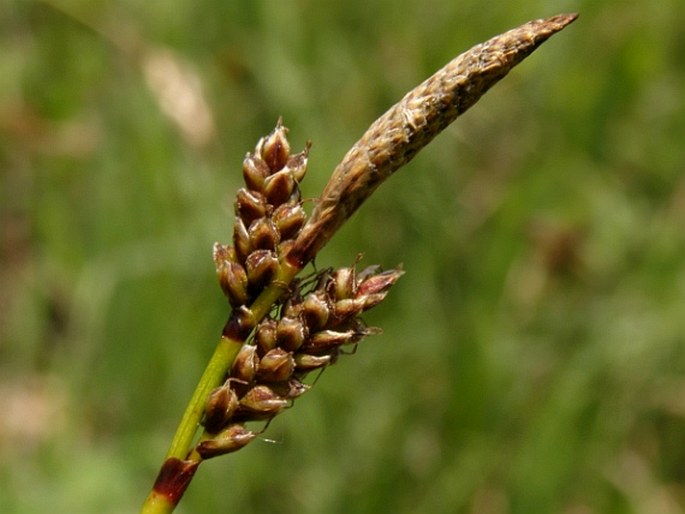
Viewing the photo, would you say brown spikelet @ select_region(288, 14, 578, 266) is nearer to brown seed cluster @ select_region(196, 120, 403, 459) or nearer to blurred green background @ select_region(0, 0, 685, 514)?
brown seed cluster @ select_region(196, 120, 403, 459)

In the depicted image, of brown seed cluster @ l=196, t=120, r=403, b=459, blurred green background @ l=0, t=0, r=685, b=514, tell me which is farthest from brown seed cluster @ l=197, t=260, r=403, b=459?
blurred green background @ l=0, t=0, r=685, b=514

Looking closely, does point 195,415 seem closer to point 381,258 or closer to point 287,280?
point 287,280

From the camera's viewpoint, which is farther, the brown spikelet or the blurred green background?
the blurred green background

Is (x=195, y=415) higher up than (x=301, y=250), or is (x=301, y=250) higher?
(x=301, y=250)

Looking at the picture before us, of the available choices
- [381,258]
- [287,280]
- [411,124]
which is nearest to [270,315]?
[287,280]

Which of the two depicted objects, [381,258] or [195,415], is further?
[381,258]

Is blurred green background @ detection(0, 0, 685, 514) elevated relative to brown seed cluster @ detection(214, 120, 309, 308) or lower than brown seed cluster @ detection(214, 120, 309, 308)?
elevated
